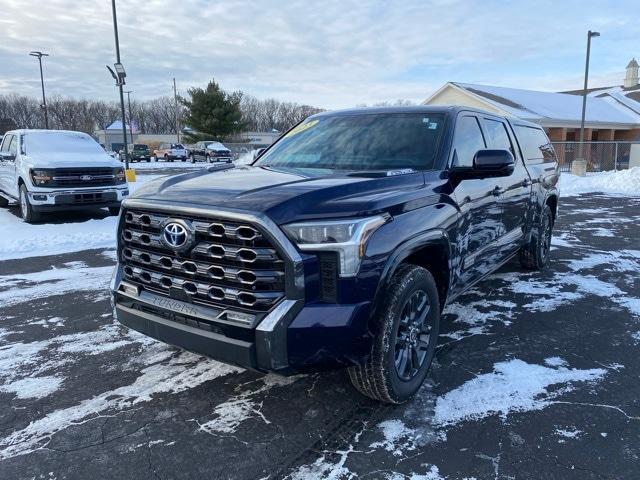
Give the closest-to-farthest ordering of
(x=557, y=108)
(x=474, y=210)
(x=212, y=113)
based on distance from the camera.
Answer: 1. (x=474, y=210)
2. (x=557, y=108)
3. (x=212, y=113)

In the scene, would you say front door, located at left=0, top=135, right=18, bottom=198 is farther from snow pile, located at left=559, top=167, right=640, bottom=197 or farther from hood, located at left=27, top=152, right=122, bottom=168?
snow pile, located at left=559, top=167, right=640, bottom=197

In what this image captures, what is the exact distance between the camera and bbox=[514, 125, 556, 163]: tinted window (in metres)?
5.52

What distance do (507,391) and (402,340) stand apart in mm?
870

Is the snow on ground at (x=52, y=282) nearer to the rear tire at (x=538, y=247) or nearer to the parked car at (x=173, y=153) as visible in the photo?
the rear tire at (x=538, y=247)

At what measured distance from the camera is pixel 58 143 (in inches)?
435

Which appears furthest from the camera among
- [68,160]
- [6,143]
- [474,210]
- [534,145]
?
[6,143]

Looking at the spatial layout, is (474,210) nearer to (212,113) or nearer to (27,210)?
(27,210)

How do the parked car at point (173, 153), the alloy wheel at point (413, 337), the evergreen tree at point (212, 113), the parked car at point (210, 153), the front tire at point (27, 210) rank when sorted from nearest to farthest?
the alloy wheel at point (413, 337) < the front tire at point (27, 210) < the parked car at point (210, 153) < the parked car at point (173, 153) < the evergreen tree at point (212, 113)

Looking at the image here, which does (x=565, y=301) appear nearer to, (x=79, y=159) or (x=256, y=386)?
(x=256, y=386)

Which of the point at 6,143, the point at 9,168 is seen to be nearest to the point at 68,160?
the point at 9,168

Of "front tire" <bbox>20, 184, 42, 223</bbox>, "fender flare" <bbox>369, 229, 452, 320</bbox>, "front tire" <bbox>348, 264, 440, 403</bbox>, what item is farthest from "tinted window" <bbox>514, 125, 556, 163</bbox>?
"front tire" <bbox>20, 184, 42, 223</bbox>

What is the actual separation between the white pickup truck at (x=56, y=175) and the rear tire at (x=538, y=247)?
7.76 metres

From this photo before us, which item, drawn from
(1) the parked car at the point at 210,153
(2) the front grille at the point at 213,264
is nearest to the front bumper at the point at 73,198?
(2) the front grille at the point at 213,264

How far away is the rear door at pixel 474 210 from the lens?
3.77 m
